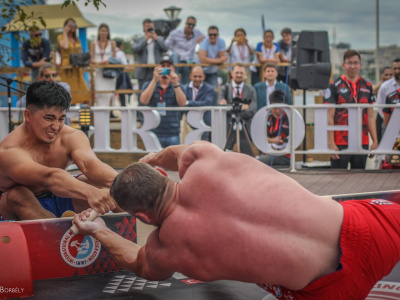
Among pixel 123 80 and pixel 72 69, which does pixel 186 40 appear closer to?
pixel 123 80

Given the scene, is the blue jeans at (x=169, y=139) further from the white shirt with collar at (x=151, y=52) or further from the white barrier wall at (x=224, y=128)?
the white shirt with collar at (x=151, y=52)

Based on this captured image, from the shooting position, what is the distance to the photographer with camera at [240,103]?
27.9 ft

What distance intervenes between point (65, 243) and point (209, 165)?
1510 mm

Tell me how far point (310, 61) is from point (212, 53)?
2123mm

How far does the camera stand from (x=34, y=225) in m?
3.80

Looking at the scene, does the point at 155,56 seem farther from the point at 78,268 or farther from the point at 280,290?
the point at 280,290

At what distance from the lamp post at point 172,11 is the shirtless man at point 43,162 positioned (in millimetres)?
10575

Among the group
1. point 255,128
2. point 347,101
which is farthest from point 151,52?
point 347,101

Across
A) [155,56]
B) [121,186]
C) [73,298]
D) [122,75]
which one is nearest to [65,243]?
[73,298]

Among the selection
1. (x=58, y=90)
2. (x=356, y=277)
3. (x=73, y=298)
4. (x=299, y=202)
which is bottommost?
(x=73, y=298)

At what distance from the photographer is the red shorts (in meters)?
2.79

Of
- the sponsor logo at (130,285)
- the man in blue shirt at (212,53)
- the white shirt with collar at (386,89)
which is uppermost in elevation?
the man in blue shirt at (212,53)

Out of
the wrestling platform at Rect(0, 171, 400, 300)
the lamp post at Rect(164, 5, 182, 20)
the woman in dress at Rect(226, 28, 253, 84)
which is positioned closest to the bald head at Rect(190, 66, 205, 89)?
the woman in dress at Rect(226, 28, 253, 84)

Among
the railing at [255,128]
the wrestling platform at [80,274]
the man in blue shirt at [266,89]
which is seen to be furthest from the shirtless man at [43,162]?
the man in blue shirt at [266,89]
